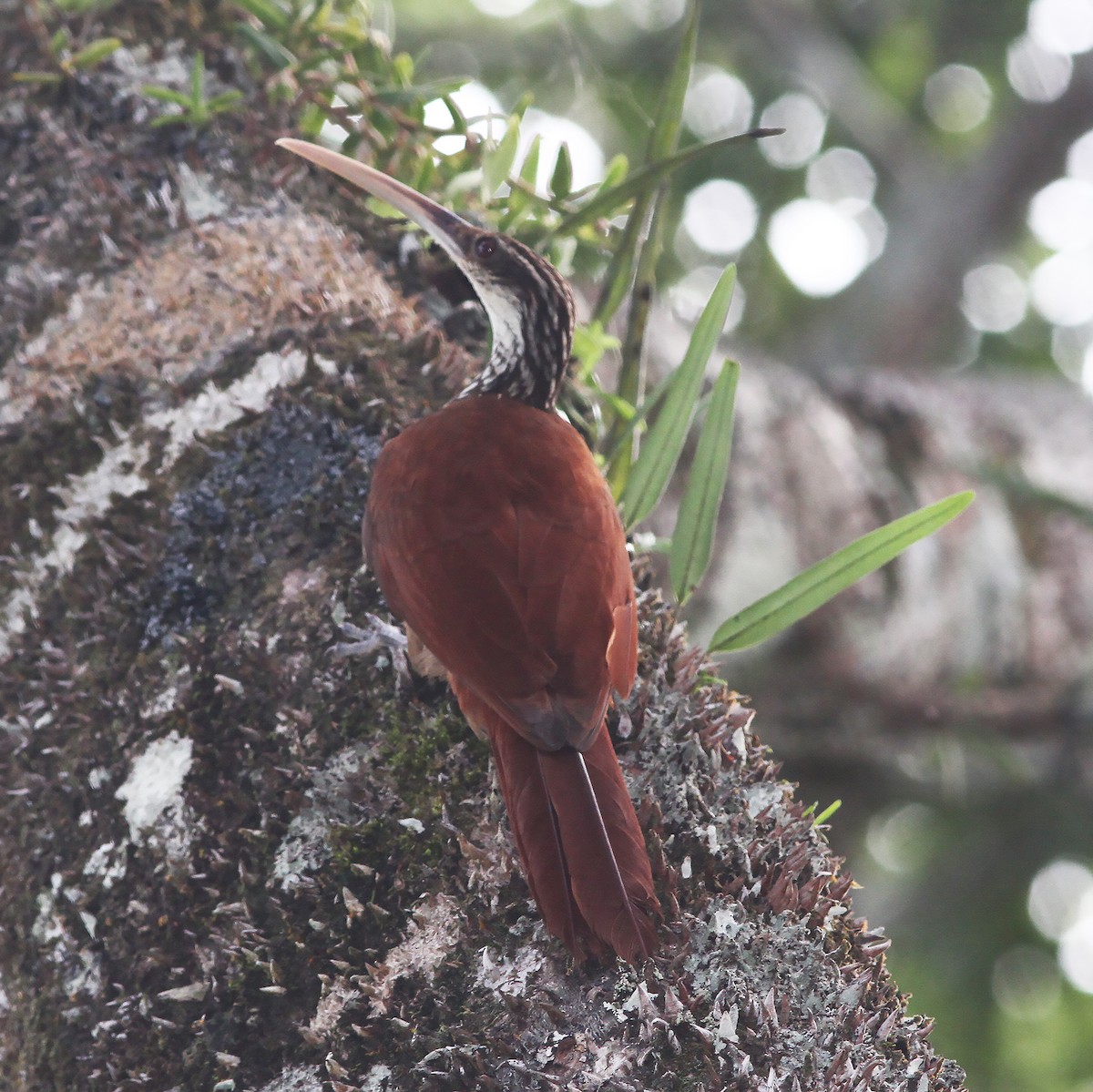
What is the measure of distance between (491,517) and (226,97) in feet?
3.56

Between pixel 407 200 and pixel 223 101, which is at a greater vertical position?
pixel 223 101

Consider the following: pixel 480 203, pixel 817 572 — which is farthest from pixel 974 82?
pixel 817 572

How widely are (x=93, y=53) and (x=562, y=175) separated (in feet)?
3.11

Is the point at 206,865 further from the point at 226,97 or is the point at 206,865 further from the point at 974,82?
the point at 974,82

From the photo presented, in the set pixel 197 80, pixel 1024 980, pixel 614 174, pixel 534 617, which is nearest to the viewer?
pixel 534 617

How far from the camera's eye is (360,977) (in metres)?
1.32

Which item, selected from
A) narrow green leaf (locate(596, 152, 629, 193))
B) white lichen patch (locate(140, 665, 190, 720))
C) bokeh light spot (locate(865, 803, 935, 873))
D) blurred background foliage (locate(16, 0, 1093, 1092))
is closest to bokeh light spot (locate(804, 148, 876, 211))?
blurred background foliage (locate(16, 0, 1093, 1092))

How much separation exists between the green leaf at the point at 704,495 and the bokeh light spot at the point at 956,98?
6892mm

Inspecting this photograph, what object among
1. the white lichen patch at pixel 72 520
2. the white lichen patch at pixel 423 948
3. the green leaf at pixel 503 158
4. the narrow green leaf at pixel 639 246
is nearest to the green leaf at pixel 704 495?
the narrow green leaf at pixel 639 246

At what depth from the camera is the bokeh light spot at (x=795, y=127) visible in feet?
25.1

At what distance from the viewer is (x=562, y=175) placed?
2324 mm

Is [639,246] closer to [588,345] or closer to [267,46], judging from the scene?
[588,345]

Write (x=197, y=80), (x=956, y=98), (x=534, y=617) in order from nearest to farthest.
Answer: (x=534, y=617) < (x=197, y=80) < (x=956, y=98)

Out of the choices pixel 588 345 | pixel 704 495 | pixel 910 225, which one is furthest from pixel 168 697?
pixel 910 225
